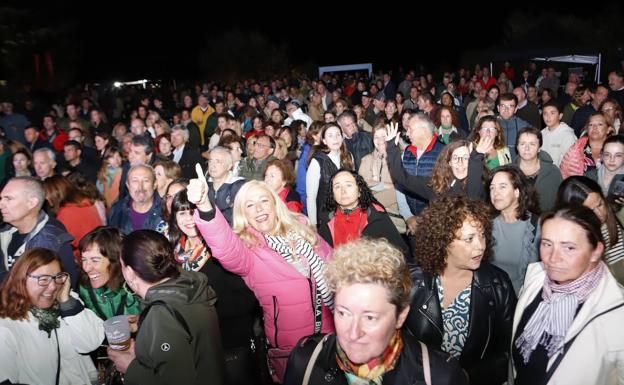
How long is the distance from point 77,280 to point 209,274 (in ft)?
3.28

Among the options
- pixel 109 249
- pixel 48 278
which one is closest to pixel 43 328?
pixel 48 278

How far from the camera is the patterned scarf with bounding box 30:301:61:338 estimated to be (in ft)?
9.62

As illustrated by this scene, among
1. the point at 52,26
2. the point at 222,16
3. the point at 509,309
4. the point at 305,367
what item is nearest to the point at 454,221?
the point at 509,309

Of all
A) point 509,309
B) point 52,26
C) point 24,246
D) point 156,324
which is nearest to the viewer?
point 156,324

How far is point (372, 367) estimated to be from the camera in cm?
208

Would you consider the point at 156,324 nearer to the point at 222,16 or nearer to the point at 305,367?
the point at 305,367

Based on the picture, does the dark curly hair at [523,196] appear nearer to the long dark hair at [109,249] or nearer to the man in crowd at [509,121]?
the long dark hair at [109,249]

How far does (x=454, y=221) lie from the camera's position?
2.99 m

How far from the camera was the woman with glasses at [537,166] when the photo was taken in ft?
16.0

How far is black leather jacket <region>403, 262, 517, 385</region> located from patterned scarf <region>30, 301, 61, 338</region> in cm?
203

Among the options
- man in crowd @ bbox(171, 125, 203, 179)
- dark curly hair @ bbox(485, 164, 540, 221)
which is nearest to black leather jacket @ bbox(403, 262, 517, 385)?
dark curly hair @ bbox(485, 164, 540, 221)

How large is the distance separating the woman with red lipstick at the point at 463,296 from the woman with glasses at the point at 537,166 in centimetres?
215

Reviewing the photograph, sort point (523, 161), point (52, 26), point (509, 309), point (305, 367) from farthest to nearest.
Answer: point (52, 26) < point (523, 161) < point (509, 309) < point (305, 367)

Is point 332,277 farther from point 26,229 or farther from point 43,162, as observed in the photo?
point 43,162
